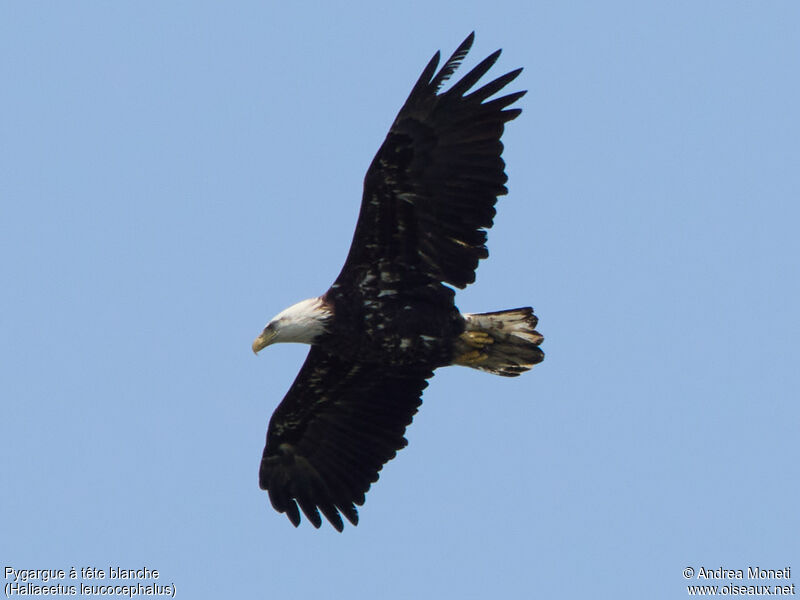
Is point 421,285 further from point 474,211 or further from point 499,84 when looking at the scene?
point 499,84

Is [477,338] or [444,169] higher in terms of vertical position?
[444,169]

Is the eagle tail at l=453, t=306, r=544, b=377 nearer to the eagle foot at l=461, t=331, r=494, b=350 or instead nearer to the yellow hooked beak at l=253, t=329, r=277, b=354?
the eagle foot at l=461, t=331, r=494, b=350

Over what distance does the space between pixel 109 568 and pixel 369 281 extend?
13.8 feet

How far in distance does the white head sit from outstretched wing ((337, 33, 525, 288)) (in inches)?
36.0

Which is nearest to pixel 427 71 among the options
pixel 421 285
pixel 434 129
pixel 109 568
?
pixel 434 129

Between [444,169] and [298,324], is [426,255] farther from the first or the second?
[298,324]

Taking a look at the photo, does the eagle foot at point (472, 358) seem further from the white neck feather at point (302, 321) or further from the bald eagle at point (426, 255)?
the white neck feather at point (302, 321)

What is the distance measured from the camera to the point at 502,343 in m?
16.2

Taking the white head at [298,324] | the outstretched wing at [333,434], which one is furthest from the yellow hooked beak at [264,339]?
the outstretched wing at [333,434]

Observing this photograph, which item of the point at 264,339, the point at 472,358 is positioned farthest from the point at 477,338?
the point at 264,339

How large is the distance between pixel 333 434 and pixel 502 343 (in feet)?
7.80

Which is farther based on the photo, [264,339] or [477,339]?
[477,339]

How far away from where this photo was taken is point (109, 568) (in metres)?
16.2

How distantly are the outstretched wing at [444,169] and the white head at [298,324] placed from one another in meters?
0.91
